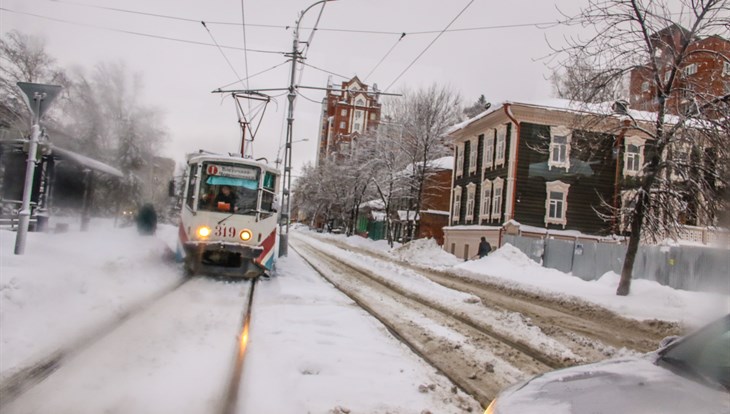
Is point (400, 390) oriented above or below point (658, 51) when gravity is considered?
below

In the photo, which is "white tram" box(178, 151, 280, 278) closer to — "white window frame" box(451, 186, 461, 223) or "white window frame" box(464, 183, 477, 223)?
"white window frame" box(464, 183, 477, 223)

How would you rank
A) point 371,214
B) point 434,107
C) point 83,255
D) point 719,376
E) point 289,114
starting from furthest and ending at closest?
point 371,214 < point 434,107 < point 289,114 < point 83,255 < point 719,376

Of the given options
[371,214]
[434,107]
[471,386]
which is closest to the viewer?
[471,386]

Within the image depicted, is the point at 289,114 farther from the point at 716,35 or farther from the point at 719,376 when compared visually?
the point at 719,376

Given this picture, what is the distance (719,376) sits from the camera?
237 cm

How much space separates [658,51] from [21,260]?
15096 millimetres

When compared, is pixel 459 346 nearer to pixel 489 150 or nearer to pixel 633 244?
pixel 633 244

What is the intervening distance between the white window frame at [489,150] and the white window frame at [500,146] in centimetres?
62

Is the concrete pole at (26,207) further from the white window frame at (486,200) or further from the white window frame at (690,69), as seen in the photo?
the white window frame at (486,200)

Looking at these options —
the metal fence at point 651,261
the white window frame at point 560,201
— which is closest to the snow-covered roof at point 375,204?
the white window frame at point 560,201

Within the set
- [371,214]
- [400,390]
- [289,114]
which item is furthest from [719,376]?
[371,214]

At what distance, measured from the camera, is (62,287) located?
762cm

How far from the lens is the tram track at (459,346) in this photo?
17.0 feet

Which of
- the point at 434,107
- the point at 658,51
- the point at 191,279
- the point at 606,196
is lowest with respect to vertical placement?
the point at 191,279
